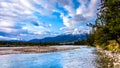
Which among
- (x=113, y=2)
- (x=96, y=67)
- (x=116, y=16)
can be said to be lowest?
(x=96, y=67)

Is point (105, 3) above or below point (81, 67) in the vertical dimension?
above

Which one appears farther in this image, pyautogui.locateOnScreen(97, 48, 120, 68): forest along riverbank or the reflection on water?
the reflection on water

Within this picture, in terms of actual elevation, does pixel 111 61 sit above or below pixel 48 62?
below

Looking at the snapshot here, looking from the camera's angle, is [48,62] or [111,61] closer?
[111,61]

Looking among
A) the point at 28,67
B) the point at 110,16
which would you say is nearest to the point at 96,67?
the point at 28,67

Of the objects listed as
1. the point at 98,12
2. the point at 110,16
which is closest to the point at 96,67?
the point at 110,16

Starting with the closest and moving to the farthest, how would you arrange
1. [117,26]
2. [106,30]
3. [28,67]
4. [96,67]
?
[96,67] → [28,67] → [117,26] → [106,30]

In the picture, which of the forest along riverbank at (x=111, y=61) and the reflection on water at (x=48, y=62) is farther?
the reflection on water at (x=48, y=62)

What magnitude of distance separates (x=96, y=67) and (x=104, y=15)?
723 inches

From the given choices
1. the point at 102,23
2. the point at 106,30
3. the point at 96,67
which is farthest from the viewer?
the point at 102,23

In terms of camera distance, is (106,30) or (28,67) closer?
(28,67)

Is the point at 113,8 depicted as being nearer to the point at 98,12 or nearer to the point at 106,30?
the point at 106,30

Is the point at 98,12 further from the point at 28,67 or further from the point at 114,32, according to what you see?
the point at 28,67

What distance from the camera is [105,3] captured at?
49406mm
